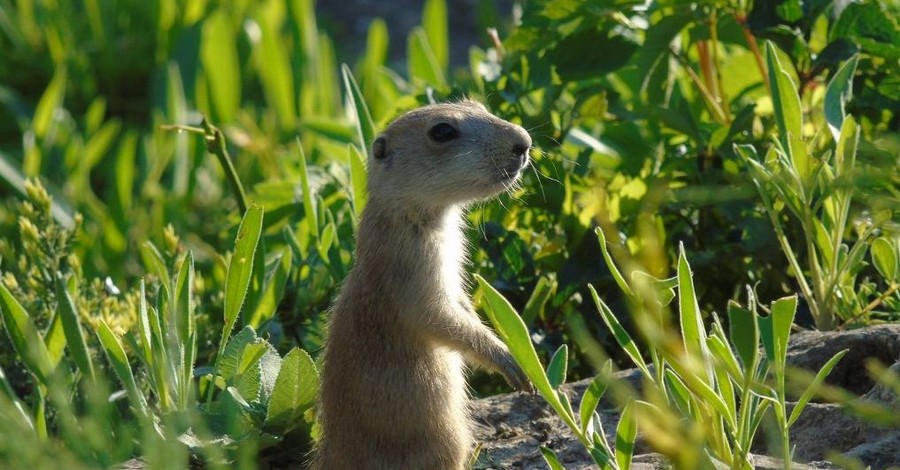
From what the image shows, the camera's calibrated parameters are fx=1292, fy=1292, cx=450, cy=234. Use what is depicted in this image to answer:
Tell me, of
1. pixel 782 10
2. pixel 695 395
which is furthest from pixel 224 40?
pixel 695 395

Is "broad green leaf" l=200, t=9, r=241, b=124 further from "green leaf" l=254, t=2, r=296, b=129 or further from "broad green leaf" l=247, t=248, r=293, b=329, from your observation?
"broad green leaf" l=247, t=248, r=293, b=329

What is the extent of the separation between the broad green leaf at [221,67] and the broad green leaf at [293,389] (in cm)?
327

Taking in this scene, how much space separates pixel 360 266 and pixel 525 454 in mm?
574

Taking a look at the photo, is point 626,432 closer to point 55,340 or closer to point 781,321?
point 781,321

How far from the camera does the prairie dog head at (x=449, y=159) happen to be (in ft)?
10.0

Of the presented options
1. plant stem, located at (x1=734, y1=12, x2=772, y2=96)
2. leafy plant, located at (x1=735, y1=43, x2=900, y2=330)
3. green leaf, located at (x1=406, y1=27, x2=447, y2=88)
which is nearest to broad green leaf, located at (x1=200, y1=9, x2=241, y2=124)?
green leaf, located at (x1=406, y1=27, x2=447, y2=88)

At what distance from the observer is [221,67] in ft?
19.9

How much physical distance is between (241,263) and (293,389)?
1.00 feet

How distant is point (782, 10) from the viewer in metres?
3.59

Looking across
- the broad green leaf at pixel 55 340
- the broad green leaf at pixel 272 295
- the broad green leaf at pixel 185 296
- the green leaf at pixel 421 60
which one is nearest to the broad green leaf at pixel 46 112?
the green leaf at pixel 421 60

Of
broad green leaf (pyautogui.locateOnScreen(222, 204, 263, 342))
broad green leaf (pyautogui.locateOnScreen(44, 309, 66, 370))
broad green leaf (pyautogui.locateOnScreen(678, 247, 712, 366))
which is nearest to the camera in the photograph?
broad green leaf (pyautogui.locateOnScreen(678, 247, 712, 366))

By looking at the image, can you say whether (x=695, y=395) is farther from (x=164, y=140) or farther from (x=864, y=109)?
(x=164, y=140)

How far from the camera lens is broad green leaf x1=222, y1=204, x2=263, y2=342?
9.43 feet

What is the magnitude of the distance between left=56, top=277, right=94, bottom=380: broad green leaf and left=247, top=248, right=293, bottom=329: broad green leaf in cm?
57
